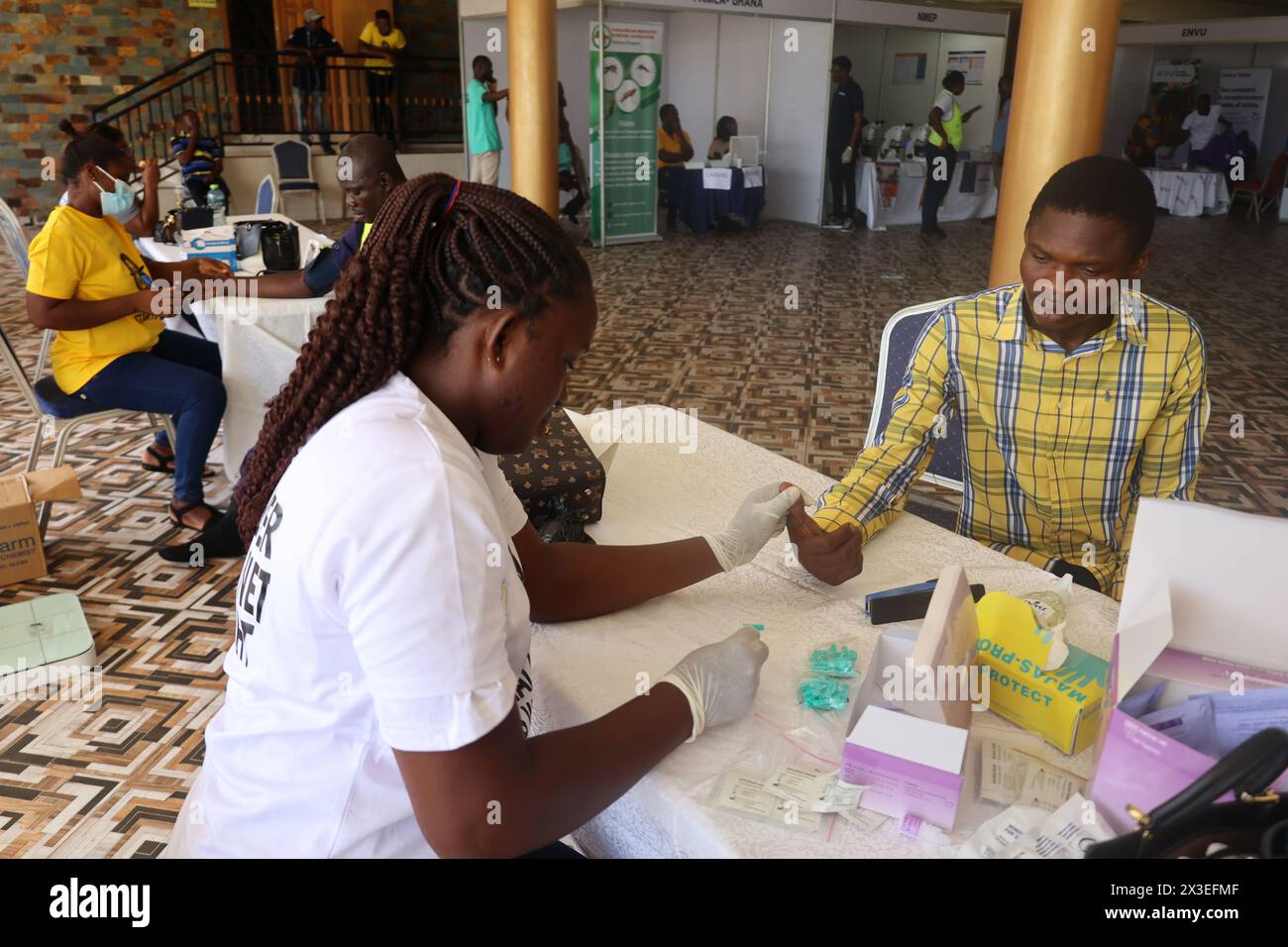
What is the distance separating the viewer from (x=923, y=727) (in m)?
0.97

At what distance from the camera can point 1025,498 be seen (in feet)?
6.01

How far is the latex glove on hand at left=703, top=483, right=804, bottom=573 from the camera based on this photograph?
1.46 meters

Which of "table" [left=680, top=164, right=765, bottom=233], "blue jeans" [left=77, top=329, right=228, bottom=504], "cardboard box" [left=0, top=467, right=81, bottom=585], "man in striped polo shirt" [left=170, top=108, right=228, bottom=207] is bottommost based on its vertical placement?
"cardboard box" [left=0, top=467, right=81, bottom=585]

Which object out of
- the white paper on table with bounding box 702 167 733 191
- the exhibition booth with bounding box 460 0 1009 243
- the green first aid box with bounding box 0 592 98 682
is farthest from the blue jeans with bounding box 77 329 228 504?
the white paper on table with bounding box 702 167 733 191

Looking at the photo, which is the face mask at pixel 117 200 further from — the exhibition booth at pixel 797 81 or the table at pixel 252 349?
the exhibition booth at pixel 797 81

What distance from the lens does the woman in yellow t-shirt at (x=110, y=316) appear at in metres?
3.03

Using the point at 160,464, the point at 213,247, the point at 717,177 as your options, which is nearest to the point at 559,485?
the point at 160,464

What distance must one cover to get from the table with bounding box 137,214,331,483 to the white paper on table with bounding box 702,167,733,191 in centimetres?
699

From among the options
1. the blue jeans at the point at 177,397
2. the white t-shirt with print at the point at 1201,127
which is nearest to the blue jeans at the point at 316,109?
the blue jeans at the point at 177,397

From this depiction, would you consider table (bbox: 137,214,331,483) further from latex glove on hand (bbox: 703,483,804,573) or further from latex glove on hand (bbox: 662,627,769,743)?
latex glove on hand (bbox: 662,627,769,743)

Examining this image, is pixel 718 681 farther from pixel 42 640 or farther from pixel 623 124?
pixel 623 124

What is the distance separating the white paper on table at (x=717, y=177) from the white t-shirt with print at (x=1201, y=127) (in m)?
7.18
